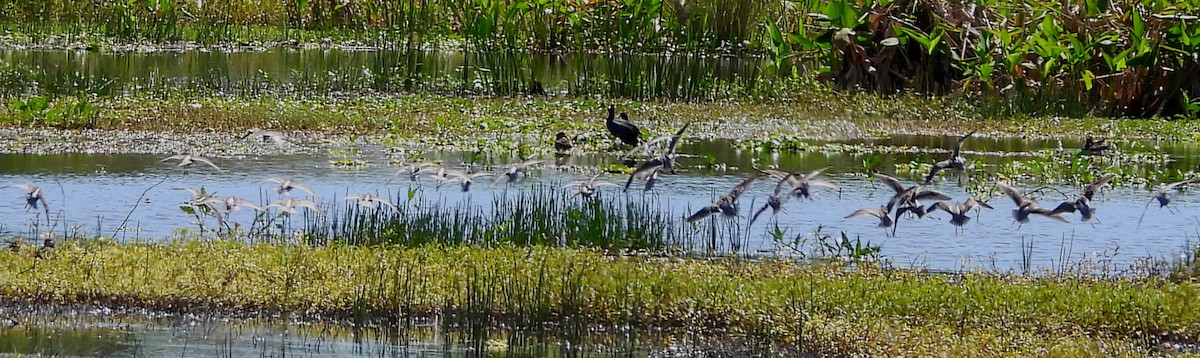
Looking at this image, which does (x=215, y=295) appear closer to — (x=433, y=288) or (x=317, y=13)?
(x=433, y=288)

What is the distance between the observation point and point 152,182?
12117 millimetres

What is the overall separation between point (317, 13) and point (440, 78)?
10.5m

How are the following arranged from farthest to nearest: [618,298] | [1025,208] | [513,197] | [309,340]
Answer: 1. [513,197]
2. [1025,208]
3. [618,298]
4. [309,340]

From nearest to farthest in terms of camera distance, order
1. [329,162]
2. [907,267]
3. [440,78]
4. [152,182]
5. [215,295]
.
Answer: [215,295] → [907,267] → [152,182] → [329,162] → [440,78]

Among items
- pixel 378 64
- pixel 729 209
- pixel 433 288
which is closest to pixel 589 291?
pixel 433 288

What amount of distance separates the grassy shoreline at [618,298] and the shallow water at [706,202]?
1466mm

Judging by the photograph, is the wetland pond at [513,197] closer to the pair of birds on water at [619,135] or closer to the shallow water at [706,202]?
the shallow water at [706,202]

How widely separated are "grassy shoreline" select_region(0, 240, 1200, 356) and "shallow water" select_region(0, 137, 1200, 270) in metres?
1.47

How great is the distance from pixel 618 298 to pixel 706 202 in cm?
437

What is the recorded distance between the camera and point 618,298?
303 inches

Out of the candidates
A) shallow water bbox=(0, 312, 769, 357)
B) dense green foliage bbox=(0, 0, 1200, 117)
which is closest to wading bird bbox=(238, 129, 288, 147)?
dense green foliage bbox=(0, 0, 1200, 117)

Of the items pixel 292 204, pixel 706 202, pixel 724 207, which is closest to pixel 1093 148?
pixel 706 202

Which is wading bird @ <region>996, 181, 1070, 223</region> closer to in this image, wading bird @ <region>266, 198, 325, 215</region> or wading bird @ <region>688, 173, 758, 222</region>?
wading bird @ <region>688, 173, 758, 222</region>

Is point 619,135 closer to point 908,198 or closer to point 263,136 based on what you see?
point 263,136
